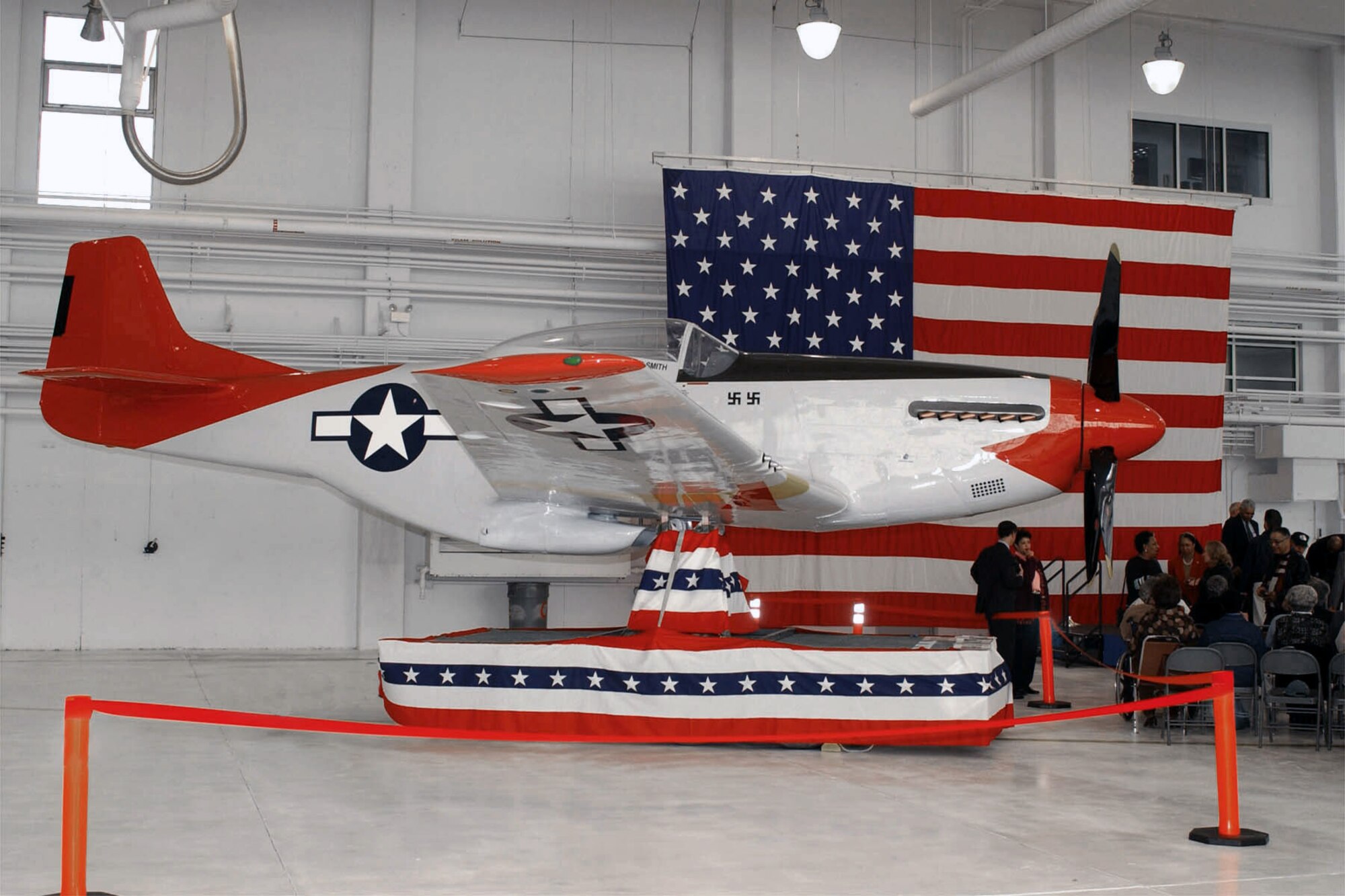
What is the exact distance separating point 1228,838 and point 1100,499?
2495mm

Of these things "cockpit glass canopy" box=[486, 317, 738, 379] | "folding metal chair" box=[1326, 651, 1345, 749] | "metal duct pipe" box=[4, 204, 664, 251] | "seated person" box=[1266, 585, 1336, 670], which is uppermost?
"metal duct pipe" box=[4, 204, 664, 251]

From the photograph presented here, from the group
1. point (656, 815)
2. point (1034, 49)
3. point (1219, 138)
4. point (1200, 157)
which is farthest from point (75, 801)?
point (1219, 138)

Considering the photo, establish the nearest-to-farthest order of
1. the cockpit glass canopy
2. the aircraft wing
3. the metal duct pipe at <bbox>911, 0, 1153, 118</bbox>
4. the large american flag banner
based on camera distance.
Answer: the aircraft wing → the cockpit glass canopy → the metal duct pipe at <bbox>911, 0, 1153, 118</bbox> → the large american flag banner

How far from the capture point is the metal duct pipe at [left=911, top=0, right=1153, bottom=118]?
8672 mm

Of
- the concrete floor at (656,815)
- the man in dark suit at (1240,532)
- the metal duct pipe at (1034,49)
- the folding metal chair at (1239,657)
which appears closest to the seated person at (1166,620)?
the folding metal chair at (1239,657)

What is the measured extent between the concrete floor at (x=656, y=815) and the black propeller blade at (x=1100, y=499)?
1.11 metres

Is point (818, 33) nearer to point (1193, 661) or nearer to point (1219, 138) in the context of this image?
point (1193, 661)

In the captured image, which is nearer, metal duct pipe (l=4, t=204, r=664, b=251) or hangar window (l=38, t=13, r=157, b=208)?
metal duct pipe (l=4, t=204, r=664, b=251)

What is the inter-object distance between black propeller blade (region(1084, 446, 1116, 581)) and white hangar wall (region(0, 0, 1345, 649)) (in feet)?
17.0

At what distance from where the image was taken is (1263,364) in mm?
12898

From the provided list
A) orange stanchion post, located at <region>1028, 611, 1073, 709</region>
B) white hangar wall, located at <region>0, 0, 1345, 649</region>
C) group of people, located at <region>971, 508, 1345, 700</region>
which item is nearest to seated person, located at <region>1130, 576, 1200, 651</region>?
group of people, located at <region>971, 508, 1345, 700</region>

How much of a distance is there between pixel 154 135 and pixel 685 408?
7.51 m

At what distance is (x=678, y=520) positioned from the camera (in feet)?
22.6

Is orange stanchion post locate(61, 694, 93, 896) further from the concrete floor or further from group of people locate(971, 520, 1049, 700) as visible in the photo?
group of people locate(971, 520, 1049, 700)
